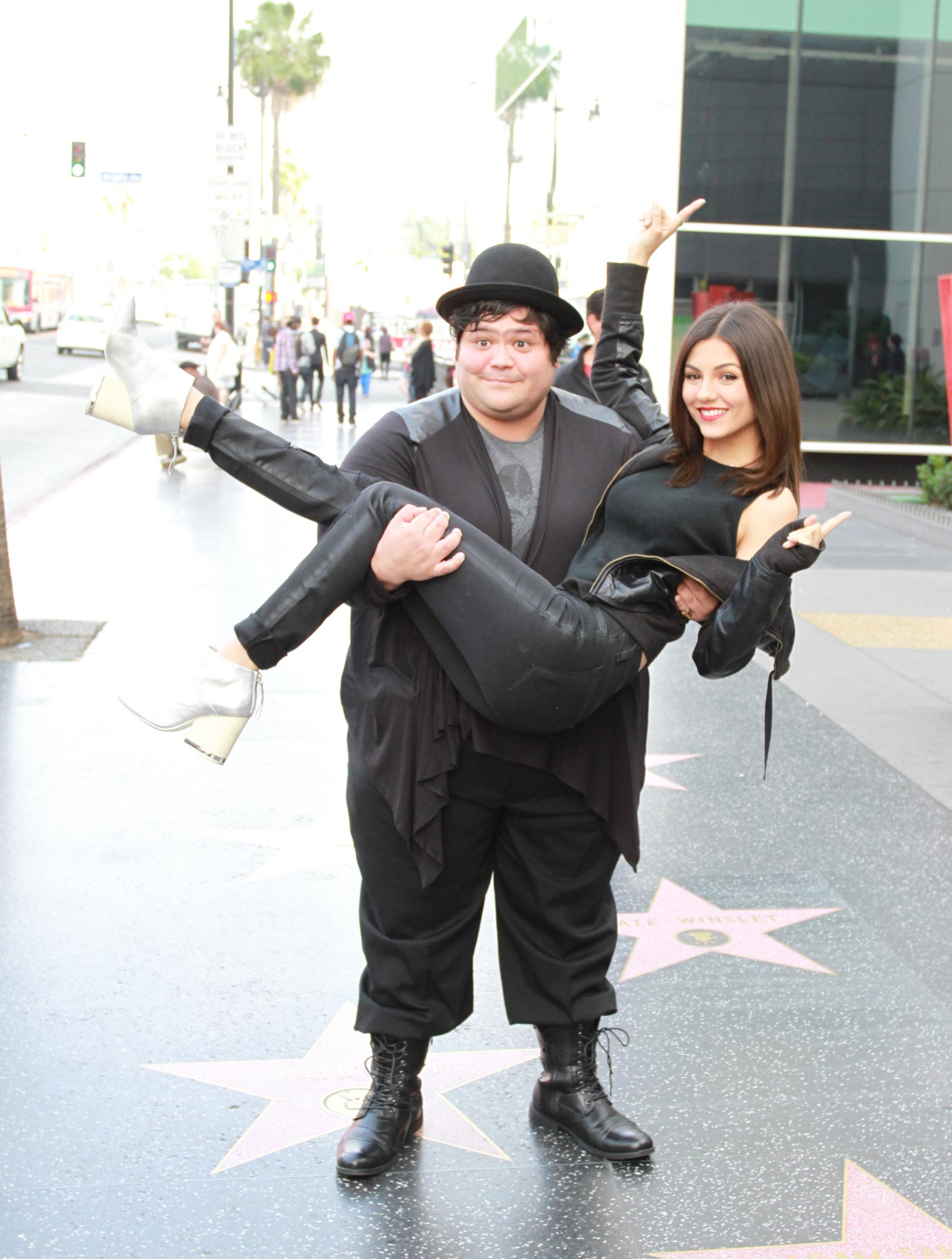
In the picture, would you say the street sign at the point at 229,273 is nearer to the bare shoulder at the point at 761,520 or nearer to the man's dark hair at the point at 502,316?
the man's dark hair at the point at 502,316

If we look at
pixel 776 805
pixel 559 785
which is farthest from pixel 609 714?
pixel 776 805

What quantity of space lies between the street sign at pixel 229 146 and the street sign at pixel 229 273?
5044 mm

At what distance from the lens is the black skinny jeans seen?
2799 mm

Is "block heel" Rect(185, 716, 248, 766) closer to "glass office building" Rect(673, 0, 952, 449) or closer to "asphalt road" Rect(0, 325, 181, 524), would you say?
"asphalt road" Rect(0, 325, 181, 524)

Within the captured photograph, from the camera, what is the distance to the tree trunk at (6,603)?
796 centimetres

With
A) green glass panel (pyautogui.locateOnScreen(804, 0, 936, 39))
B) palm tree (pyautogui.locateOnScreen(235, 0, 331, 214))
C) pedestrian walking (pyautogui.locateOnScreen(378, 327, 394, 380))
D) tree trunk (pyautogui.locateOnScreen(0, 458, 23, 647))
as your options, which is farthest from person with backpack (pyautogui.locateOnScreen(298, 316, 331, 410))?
palm tree (pyautogui.locateOnScreen(235, 0, 331, 214))

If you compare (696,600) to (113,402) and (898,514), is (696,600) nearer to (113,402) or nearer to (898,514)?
(113,402)

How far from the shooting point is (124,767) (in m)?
6.03

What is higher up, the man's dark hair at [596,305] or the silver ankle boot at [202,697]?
the man's dark hair at [596,305]

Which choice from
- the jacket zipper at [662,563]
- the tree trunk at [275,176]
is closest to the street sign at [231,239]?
the tree trunk at [275,176]

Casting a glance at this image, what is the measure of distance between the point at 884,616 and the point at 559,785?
24.1 ft

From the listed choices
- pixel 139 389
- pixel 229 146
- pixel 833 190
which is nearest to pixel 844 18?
pixel 833 190

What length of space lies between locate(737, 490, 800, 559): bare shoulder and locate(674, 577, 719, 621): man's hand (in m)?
0.12

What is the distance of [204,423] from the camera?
9.66ft
